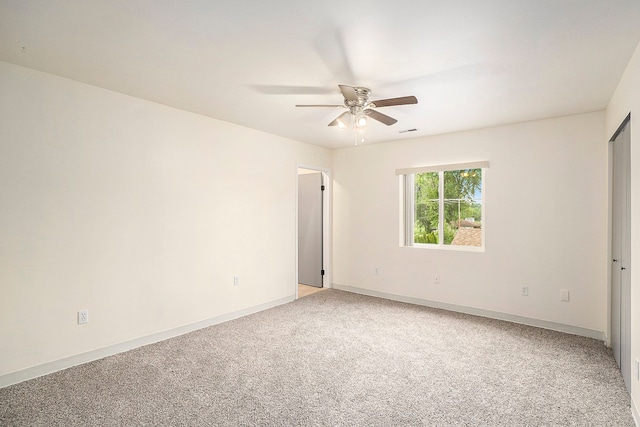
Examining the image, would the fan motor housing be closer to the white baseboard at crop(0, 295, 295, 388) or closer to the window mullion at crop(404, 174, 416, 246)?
the window mullion at crop(404, 174, 416, 246)

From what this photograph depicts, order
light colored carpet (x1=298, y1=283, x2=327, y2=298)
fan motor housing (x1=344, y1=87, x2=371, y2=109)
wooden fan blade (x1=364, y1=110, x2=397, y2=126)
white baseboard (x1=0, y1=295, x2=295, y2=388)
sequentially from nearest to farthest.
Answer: white baseboard (x1=0, y1=295, x2=295, y2=388), fan motor housing (x1=344, y1=87, x2=371, y2=109), wooden fan blade (x1=364, y1=110, x2=397, y2=126), light colored carpet (x1=298, y1=283, x2=327, y2=298)

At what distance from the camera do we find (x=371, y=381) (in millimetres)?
2615

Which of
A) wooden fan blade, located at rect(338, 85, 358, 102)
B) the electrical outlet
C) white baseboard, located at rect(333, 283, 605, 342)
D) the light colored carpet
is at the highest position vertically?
wooden fan blade, located at rect(338, 85, 358, 102)

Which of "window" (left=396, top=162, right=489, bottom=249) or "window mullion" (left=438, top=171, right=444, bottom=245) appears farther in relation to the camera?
"window mullion" (left=438, top=171, right=444, bottom=245)

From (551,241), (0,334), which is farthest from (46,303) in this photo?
(551,241)

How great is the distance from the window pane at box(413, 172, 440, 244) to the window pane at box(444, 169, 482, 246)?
149mm

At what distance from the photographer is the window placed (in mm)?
4449

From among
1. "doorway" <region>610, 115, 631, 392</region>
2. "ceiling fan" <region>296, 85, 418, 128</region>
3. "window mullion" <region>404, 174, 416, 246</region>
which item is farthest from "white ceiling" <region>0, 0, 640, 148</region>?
"window mullion" <region>404, 174, 416, 246</region>

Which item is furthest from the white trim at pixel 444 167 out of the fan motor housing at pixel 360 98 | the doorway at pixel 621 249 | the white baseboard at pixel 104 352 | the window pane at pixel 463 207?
the white baseboard at pixel 104 352

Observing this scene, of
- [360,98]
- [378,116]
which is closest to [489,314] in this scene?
[378,116]

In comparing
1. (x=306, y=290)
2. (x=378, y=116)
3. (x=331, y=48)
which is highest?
(x=331, y=48)

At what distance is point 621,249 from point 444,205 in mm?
2120

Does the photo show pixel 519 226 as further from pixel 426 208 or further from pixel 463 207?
pixel 426 208

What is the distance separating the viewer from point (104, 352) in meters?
3.02
